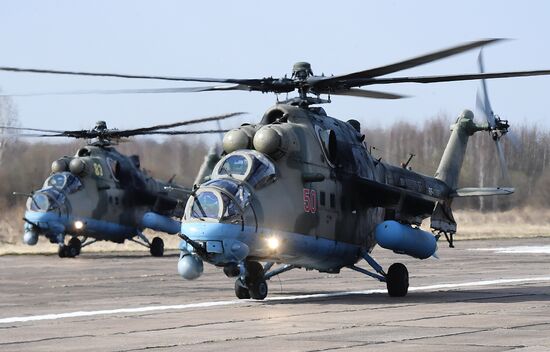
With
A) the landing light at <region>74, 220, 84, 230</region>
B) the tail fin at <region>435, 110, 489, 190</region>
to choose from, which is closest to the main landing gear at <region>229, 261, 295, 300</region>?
the tail fin at <region>435, 110, 489, 190</region>

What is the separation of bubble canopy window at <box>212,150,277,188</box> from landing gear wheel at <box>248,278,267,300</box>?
2.00m

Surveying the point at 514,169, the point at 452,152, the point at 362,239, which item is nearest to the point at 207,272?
the point at 452,152

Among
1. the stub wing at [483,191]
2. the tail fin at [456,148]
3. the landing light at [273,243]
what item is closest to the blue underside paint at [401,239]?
the landing light at [273,243]

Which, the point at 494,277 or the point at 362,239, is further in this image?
the point at 494,277

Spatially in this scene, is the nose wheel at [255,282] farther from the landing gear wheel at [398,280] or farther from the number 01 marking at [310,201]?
the landing gear wheel at [398,280]

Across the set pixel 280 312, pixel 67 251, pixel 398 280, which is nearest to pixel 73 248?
pixel 67 251

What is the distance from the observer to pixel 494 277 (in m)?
26.2

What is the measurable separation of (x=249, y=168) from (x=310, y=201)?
1558mm

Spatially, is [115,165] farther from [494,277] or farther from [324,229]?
[324,229]

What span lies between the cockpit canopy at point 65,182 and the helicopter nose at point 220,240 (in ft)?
71.2

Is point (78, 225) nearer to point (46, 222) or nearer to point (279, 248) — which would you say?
point (46, 222)

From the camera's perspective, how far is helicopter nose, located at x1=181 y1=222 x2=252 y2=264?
55.8 feet

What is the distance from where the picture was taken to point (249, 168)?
703 inches

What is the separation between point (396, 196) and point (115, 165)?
2138cm
